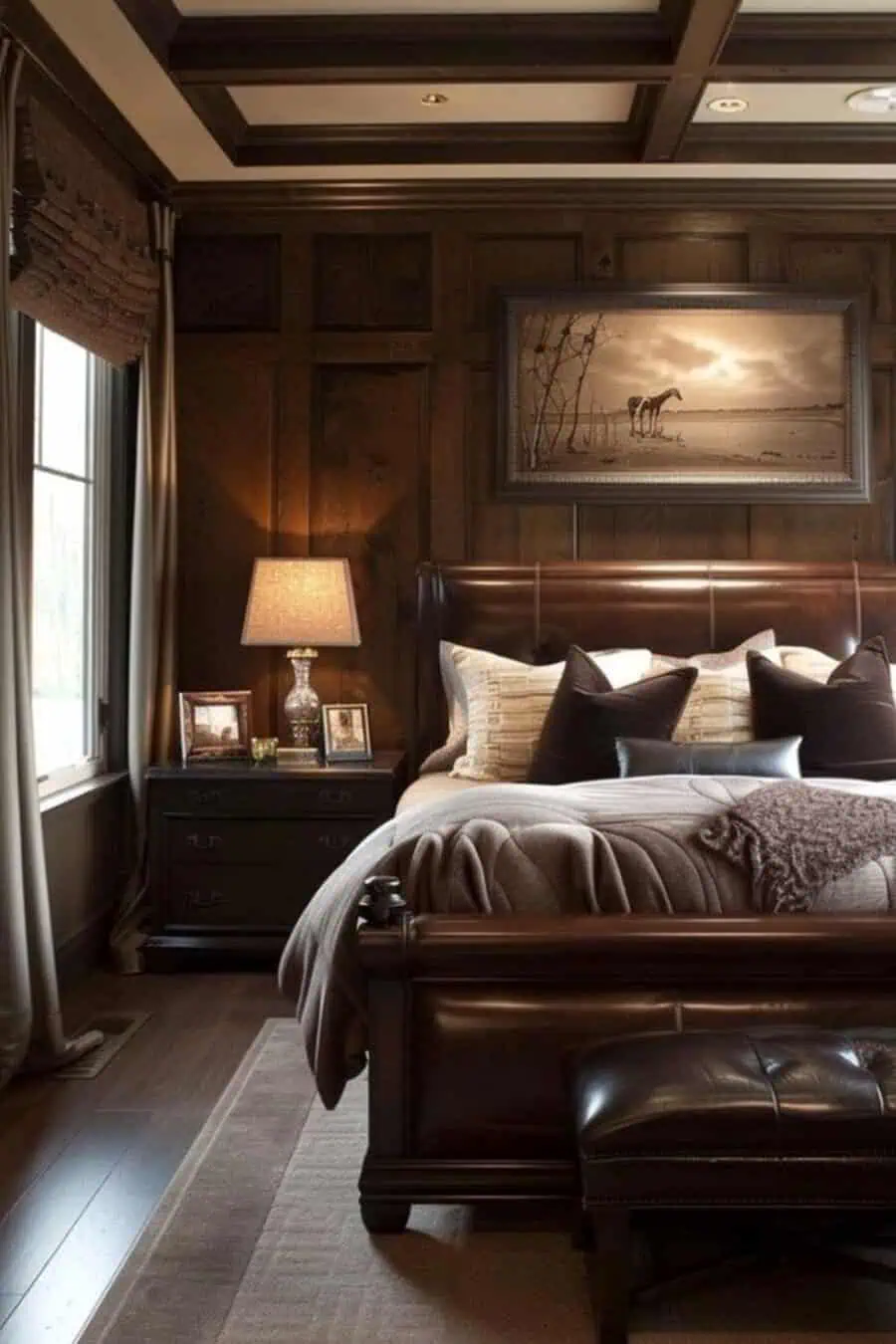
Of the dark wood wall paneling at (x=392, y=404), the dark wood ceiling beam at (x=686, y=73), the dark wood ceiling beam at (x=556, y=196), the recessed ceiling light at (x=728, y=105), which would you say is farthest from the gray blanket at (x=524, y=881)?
the dark wood ceiling beam at (x=556, y=196)

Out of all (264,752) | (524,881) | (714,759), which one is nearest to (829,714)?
(714,759)

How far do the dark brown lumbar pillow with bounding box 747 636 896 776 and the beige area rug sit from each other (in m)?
1.98

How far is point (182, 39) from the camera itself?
4070 mm

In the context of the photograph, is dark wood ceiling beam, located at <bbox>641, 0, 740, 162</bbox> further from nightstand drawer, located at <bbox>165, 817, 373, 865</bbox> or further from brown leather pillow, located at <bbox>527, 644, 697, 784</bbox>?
nightstand drawer, located at <bbox>165, 817, 373, 865</bbox>

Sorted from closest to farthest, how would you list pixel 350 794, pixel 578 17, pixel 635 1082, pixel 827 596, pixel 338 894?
1. pixel 635 1082
2. pixel 338 894
3. pixel 578 17
4. pixel 350 794
5. pixel 827 596

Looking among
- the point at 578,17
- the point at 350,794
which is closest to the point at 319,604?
the point at 350,794

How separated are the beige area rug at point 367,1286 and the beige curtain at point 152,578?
2.01 meters

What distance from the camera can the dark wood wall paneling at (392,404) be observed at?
536 cm

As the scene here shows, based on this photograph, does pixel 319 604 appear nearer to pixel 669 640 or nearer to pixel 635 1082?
pixel 669 640

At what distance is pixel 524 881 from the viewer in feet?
9.54

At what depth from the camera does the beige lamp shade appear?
5027 mm

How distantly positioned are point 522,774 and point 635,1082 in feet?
7.45

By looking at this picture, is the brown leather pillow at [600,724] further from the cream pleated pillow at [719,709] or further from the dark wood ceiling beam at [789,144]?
the dark wood ceiling beam at [789,144]

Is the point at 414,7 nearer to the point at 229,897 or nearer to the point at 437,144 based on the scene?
the point at 437,144
